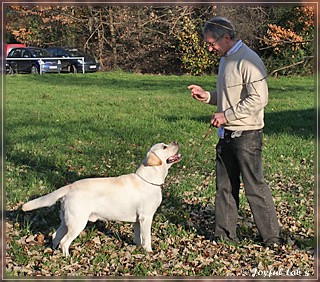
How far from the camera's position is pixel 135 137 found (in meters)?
12.4

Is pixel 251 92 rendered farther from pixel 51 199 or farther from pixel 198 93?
pixel 51 199

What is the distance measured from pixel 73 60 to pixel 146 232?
94.4ft

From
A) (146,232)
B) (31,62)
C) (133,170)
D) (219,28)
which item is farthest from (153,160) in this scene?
(31,62)

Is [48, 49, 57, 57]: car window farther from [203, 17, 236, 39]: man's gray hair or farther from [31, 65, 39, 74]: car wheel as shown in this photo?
[203, 17, 236, 39]: man's gray hair

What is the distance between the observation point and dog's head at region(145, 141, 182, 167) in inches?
244

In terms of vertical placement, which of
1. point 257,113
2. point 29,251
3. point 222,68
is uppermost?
point 222,68

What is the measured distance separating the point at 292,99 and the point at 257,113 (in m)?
14.1

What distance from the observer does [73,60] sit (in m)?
33.9

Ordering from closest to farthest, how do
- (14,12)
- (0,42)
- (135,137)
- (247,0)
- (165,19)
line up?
(0,42) < (247,0) < (135,137) < (165,19) < (14,12)

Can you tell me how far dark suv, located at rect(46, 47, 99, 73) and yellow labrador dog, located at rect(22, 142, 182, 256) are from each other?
28286mm

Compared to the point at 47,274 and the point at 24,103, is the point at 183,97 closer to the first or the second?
the point at 24,103

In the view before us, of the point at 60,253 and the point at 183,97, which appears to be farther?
the point at 183,97

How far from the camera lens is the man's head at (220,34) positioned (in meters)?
6.02

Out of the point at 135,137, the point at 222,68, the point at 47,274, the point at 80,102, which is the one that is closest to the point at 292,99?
the point at 80,102
